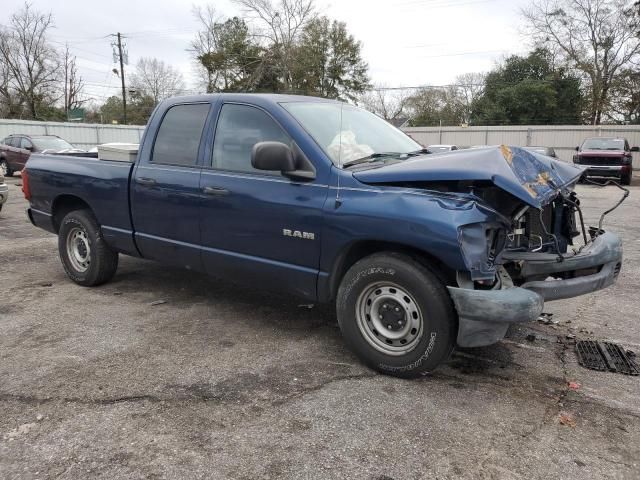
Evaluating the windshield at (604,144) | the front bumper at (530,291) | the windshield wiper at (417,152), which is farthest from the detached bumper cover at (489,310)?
the windshield at (604,144)

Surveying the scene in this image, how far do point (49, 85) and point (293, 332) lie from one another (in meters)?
51.8

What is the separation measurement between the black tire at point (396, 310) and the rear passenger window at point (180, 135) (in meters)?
1.94

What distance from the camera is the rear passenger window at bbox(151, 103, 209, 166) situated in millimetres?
4641

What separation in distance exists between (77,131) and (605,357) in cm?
3205

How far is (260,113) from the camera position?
4.23m

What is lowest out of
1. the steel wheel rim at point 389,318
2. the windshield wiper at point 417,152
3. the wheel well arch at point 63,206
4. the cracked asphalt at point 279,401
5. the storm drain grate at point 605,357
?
the cracked asphalt at point 279,401

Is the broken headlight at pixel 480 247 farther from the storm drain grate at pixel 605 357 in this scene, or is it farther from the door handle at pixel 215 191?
the door handle at pixel 215 191

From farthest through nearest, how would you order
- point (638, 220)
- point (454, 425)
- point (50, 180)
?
1. point (638, 220)
2. point (50, 180)
3. point (454, 425)

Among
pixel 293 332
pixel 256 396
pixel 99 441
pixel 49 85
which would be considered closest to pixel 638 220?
pixel 293 332

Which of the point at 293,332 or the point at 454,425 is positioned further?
the point at 293,332

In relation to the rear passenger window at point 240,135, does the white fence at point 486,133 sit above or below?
above

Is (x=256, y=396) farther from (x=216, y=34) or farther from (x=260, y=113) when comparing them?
(x=216, y=34)

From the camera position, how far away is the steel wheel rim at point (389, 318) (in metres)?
3.46

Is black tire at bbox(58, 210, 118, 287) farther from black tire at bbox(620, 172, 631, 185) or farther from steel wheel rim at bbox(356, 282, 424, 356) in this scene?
black tire at bbox(620, 172, 631, 185)
